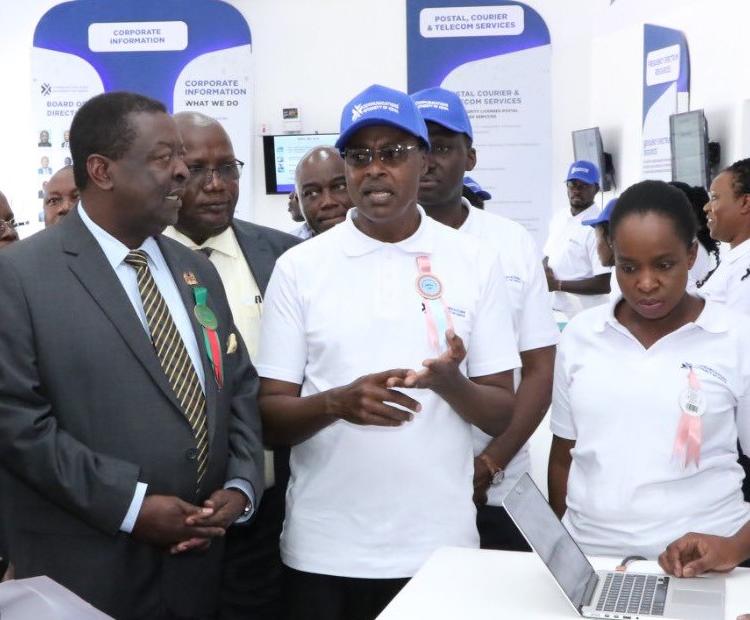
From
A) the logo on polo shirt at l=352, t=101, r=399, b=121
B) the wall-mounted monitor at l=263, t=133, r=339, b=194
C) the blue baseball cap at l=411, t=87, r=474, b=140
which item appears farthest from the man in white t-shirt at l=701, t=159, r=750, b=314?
the wall-mounted monitor at l=263, t=133, r=339, b=194

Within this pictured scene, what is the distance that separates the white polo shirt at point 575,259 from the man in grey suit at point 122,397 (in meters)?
5.27

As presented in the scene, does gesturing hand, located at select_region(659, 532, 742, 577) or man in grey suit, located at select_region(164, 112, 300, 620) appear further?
man in grey suit, located at select_region(164, 112, 300, 620)

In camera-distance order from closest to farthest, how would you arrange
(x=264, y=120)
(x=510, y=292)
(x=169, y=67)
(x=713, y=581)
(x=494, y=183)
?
1. (x=713, y=581)
2. (x=510, y=292)
3. (x=494, y=183)
4. (x=169, y=67)
5. (x=264, y=120)

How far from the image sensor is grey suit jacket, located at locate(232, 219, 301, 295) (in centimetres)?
263

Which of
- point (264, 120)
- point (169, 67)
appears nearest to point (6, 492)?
point (169, 67)

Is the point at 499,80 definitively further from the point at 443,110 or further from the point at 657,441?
the point at 657,441

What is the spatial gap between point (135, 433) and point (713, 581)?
1.12 meters

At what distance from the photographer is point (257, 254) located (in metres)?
2.67

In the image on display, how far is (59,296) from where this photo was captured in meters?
1.94

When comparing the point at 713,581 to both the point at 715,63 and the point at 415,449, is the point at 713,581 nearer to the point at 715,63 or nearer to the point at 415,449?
the point at 415,449

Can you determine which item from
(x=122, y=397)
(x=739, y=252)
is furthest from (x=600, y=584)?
(x=739, y=252)

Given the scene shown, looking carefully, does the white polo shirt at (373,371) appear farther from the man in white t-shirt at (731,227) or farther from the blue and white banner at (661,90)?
the blue and white banner at (661,90)

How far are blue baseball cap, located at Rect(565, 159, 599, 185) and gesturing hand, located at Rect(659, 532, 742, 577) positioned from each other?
6.04 m

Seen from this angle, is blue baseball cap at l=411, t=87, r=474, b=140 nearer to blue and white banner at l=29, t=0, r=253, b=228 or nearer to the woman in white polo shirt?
the woman in white polo shirt
